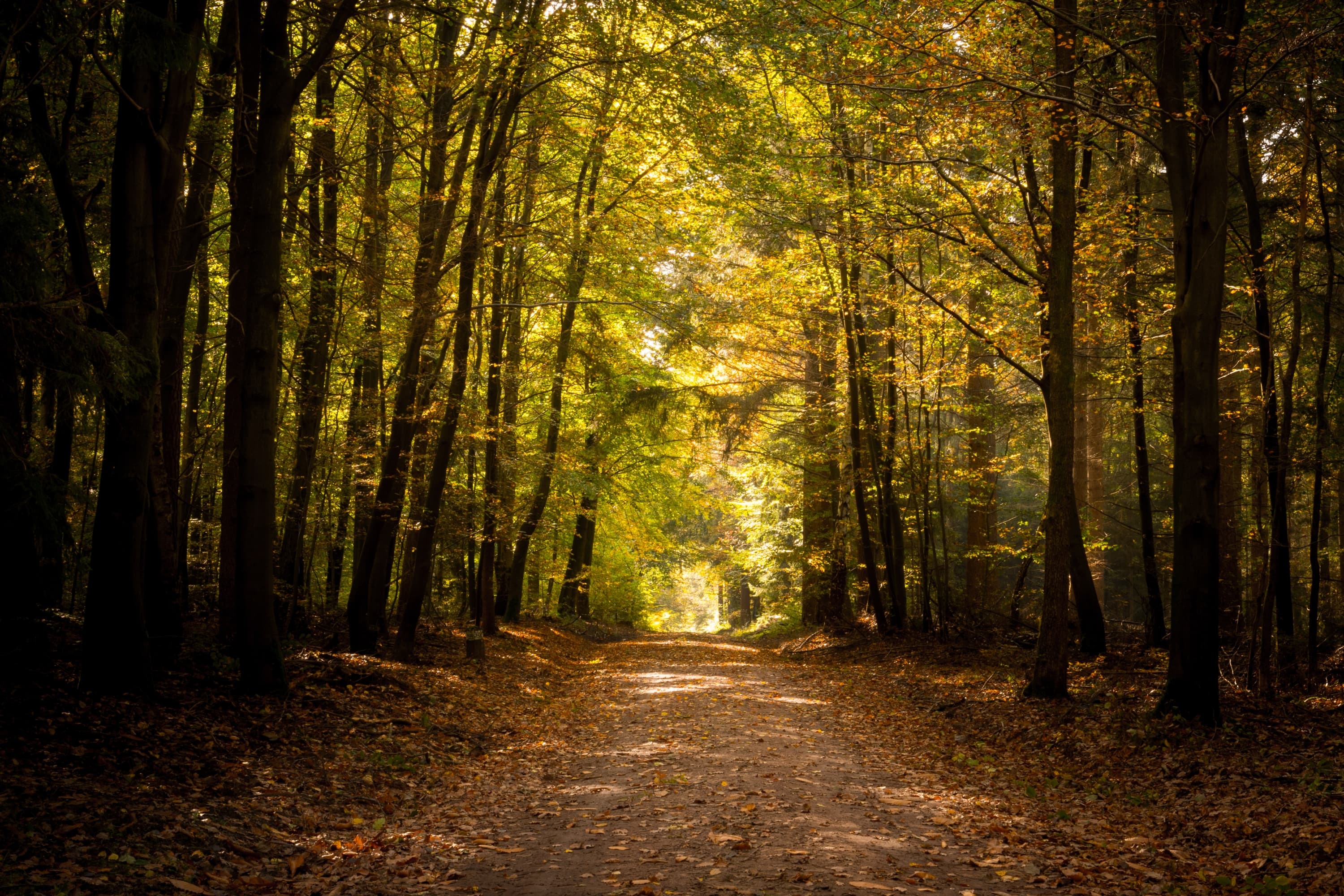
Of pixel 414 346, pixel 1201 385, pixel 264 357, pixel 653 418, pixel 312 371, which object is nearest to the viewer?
pixel 264 357

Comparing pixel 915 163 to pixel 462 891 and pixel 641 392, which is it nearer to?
pixel 462 891

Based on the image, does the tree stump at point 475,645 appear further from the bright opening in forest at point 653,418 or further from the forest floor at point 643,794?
the forest floor at point 643,794

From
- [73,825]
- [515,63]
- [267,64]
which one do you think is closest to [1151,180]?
[515,63]

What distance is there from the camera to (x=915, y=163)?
10.5m

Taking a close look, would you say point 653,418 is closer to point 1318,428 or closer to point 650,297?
point 650,297

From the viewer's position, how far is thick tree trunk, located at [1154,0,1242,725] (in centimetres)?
856

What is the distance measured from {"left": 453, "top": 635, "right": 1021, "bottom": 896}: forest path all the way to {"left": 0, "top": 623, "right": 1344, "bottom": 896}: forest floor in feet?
0.09

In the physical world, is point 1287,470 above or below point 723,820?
above

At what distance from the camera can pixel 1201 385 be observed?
8.82m

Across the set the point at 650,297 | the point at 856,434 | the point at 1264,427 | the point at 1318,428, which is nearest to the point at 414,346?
the point at 650,297

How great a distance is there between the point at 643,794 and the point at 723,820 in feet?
3.54

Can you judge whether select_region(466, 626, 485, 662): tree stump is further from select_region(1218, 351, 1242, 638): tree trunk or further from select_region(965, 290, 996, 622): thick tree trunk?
select_region(1218, 351, 1242, 638): tree trunk

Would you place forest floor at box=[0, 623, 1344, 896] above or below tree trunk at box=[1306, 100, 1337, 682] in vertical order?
below

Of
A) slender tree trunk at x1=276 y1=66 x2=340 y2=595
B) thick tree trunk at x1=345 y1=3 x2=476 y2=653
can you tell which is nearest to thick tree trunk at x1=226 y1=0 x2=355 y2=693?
slender tree trunk at x1=276 y1=66 x2=340 y2=595
